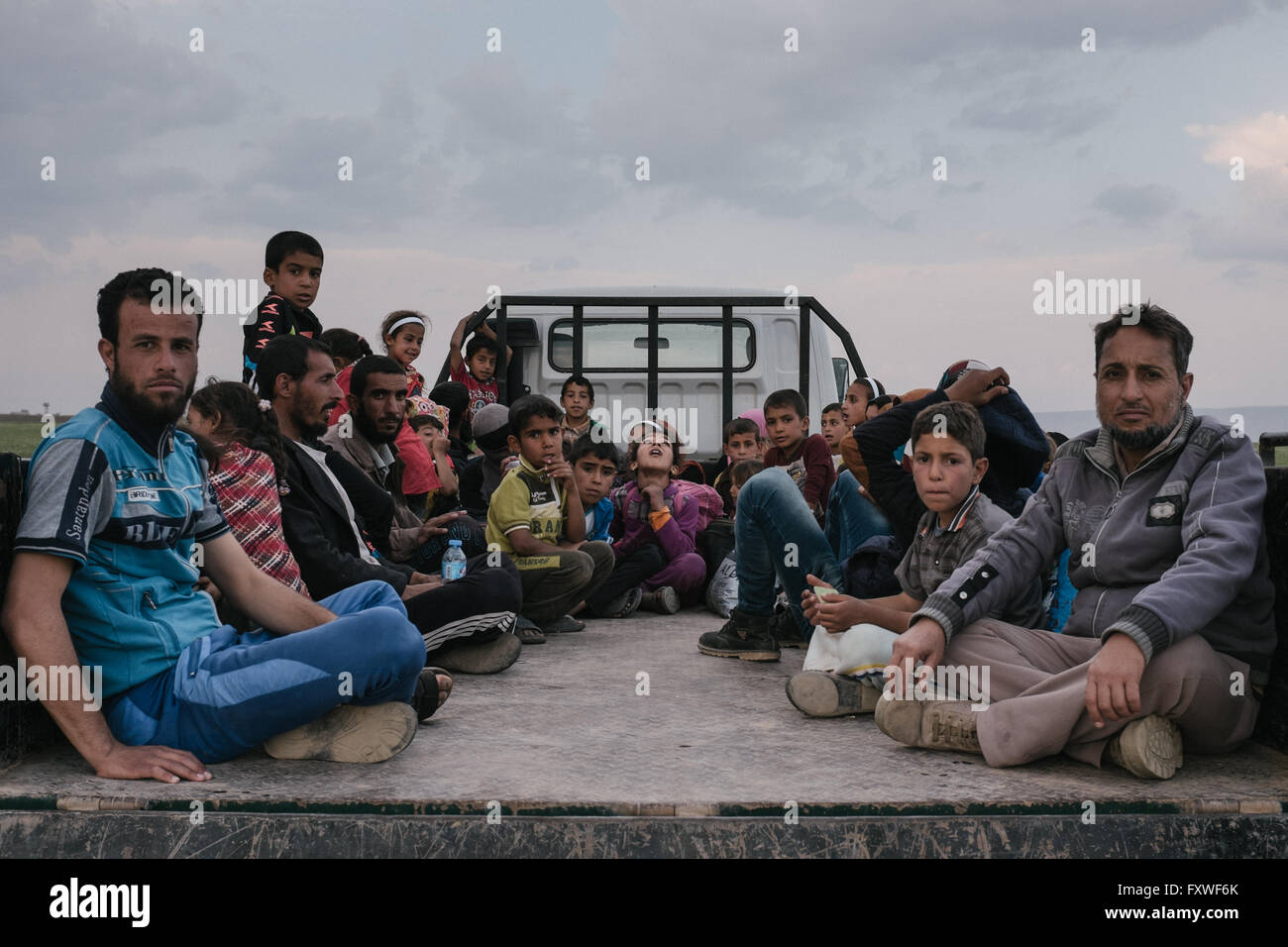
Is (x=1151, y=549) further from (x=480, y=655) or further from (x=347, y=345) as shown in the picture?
(x=347, y=345)

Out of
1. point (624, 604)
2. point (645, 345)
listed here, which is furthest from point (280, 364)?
point (645, 345)

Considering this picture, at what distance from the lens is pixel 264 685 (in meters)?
2.12

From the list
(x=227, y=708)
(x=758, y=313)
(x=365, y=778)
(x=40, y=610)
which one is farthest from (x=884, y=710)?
(x=758, y=313)

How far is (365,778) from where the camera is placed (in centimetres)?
197

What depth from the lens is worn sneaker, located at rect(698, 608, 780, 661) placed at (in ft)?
11.7

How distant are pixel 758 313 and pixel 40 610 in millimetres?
5636

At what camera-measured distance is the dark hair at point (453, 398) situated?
20.9 feet

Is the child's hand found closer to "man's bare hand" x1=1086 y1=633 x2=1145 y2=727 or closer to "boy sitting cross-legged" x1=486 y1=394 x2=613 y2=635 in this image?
"boy sitting cross-legged" x1=486 y1=394 x2=613 y2=635

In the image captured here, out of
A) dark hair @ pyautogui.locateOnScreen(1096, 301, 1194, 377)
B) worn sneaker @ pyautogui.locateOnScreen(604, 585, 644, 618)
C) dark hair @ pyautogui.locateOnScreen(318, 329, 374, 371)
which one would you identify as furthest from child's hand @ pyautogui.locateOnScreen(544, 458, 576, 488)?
dark hair @ pyautogui.locateOnScreen(1096, 301, 1194, 377)

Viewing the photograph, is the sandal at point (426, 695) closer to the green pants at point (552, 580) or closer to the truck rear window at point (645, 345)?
the green pants at point (552, 580)

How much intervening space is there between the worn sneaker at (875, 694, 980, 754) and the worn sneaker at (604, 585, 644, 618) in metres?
2.66

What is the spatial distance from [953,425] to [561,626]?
1.99 metres

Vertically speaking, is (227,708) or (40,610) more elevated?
(40,610)
